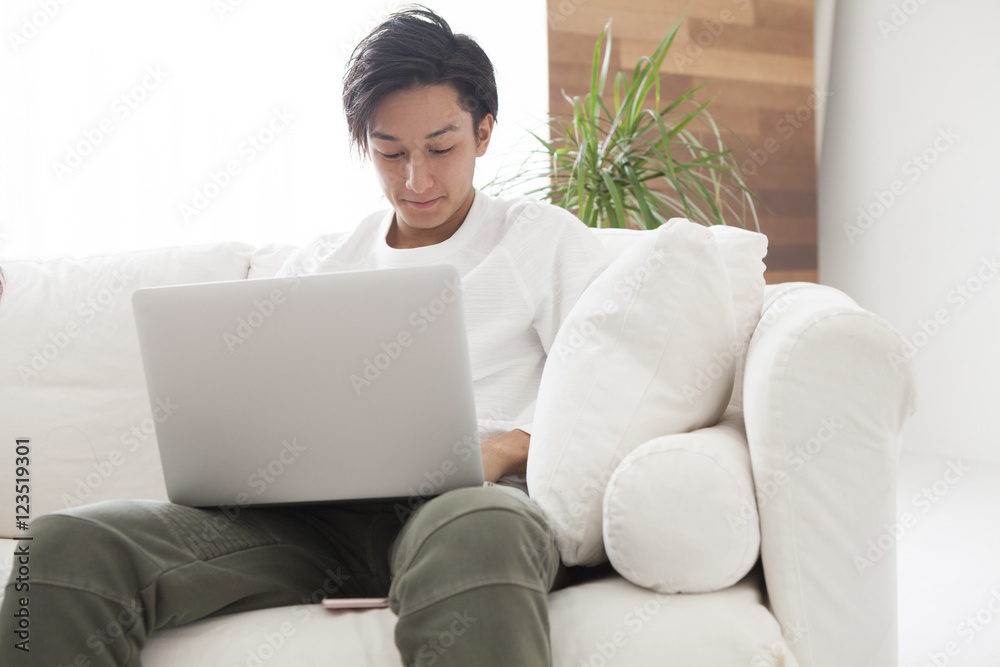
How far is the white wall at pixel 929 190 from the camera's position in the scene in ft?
10.0

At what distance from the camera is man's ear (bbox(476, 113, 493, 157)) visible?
4.82 feet

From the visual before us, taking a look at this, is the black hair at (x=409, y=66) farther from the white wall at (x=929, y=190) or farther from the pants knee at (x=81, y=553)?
the white wall at (x=929, y=190)

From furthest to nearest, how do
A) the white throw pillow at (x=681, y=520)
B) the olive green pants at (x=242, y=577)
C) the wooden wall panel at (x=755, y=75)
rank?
the wooden wall panel at (x=755, y=75) < the white throw pillow at (x=681, y=520) < the olive green pants at (x=242, y=577)

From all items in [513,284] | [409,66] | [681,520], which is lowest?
[681,520]

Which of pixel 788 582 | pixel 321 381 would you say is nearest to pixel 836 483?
pixel 788 582

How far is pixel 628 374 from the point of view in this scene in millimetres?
997

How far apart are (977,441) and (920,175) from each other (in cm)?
106

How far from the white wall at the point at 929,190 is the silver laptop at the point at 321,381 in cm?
286

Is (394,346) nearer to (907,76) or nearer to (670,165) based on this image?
(670,165)

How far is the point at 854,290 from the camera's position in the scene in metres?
3.65

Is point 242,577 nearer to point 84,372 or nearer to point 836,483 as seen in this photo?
point 836,483

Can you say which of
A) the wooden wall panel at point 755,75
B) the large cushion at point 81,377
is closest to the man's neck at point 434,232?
the large cushion at point 81,377

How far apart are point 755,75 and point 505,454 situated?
2.97 m

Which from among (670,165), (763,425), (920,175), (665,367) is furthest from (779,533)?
(920,175)
